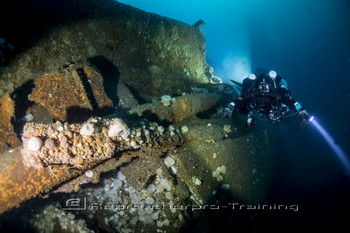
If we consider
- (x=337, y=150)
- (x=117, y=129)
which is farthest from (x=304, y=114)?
(x=337, y=150)

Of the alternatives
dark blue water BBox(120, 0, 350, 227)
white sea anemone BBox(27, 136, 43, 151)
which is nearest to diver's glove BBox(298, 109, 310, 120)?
dark blue water BBox(120, 0, 350, 227)

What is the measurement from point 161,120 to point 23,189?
6.97ft

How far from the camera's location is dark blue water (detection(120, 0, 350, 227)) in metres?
7.21

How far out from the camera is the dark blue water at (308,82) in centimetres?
721

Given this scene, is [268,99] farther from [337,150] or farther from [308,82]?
[308,82]

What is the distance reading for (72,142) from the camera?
249 cm

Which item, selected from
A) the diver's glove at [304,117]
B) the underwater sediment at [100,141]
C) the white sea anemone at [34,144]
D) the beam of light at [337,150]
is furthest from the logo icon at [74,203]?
the beam of light at [337,150]

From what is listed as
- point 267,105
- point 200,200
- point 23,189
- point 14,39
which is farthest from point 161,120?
point 267,105

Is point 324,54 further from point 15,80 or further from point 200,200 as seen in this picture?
point 15,80

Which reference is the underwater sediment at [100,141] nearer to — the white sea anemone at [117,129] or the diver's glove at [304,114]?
the white sea anemone at [117,129]

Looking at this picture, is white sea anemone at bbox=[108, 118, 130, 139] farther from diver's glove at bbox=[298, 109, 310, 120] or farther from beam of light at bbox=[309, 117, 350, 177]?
beam of light at bbox=[309, 117, 350, 177]

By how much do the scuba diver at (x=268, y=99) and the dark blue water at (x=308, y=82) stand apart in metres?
1.82

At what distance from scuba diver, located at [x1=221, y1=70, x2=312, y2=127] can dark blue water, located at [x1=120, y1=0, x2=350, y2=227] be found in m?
1.82

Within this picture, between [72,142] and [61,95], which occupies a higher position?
[61,95]
